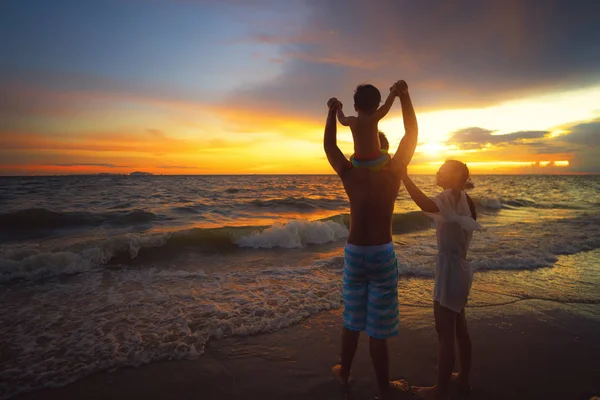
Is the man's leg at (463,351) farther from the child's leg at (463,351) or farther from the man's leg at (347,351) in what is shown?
the man's leg at (347,351)

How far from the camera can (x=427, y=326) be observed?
15.3 ft

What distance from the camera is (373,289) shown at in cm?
277

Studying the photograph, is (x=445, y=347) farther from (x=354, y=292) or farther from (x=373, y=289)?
(x=354, y=292)

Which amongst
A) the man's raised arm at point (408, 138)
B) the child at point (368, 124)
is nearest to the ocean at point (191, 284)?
the child at point (368, 124)

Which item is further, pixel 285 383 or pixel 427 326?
pixel 427 326

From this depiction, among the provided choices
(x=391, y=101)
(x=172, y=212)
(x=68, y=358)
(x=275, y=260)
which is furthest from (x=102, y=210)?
(x=391, y=101)

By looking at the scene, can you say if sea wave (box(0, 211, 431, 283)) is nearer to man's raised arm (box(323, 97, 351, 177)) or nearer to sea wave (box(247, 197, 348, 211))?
man's raised arm (box(323, 97, 351, 177))

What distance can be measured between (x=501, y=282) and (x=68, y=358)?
7.57 metres

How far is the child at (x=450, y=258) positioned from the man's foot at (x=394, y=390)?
0.37 meters

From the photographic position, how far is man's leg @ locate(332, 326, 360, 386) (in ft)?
9.82

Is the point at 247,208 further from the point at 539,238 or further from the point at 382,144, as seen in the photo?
the point at 382,144

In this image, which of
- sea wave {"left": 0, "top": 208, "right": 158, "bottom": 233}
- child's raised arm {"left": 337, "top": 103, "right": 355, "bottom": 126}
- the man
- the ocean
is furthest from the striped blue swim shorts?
sea wave {"left": 0, "top": 208, "right": 158, "bottom": 233}

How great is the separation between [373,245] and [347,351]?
1130mm

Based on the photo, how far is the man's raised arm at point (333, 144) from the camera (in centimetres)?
A: 287
